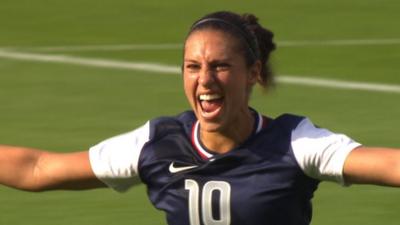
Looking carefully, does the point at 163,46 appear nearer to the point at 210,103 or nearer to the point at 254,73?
the point at 254,73

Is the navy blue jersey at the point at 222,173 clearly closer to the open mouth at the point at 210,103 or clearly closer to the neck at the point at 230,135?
the neck at the point at 230,135

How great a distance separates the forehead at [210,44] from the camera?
5652 millimetres

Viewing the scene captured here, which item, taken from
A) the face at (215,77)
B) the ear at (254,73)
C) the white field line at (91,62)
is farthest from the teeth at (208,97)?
the white field line at (91,62)

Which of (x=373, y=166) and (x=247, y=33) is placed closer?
(x=373, y=166)

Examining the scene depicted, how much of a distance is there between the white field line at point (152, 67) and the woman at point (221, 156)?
767 centimetres

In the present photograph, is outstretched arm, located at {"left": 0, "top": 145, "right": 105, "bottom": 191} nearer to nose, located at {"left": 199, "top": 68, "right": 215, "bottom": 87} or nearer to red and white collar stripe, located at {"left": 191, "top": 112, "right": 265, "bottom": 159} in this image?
red and white collar stripe, located at {"left": 191, "top": 112, "right": 265, "bottom": 159}

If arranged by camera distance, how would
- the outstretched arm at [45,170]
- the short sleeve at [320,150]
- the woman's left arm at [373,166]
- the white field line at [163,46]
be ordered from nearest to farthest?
the woman's left arm at [373,166] → the short sleeve at [320,150] → the outstretched arm at [45,170] → the white field line at [163,46]

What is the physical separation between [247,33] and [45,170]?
0.99 metres

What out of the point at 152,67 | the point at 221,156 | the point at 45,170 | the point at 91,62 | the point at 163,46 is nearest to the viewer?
the point at 221,156

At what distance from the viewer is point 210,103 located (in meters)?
5.62

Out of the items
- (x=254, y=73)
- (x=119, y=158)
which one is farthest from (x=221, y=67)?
(x=119, y=158)

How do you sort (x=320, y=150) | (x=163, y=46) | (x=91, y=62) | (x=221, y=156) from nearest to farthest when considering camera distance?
(x=320, y=150), (x=221, y=156), (x=91, y=62), (x=163, y=46)

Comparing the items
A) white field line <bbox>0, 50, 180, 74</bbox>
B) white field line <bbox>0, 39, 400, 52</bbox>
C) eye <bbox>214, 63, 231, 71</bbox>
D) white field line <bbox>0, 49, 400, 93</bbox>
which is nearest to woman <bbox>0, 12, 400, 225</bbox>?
eye <bbox>214, 63, 231, 71</bbox>

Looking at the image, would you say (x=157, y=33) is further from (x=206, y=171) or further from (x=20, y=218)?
(x=206, y=171)
